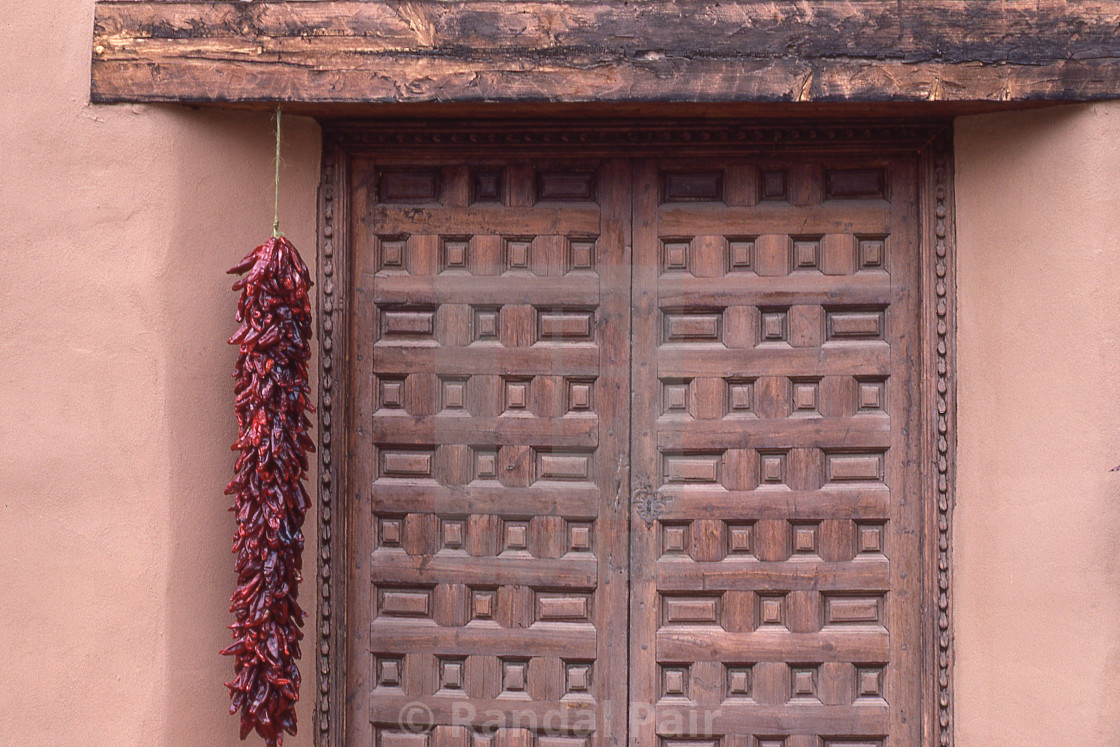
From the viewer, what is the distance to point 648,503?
2699mm

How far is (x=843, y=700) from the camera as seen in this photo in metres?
2.64

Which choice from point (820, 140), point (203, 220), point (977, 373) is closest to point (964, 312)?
→ point (977, 373)

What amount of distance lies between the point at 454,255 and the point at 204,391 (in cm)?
95

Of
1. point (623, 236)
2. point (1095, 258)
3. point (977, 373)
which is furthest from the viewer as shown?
point (623, 236)

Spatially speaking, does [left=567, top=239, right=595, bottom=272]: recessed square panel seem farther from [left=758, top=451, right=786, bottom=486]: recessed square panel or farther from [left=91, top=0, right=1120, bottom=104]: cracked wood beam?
[left=758, top=451, right=786, bottom=486]: recessed square panel

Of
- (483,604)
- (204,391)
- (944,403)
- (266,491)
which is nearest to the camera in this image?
(266,491)

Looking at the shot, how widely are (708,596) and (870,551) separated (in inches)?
22.7

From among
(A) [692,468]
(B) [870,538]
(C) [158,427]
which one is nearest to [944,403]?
(B) [870,538]

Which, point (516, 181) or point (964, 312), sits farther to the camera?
point (516, 181)

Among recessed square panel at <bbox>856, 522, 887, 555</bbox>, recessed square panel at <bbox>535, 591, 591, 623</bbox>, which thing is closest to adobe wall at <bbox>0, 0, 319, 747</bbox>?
recessed square panel at <bbox>535, 591, 591, 623</bbox>

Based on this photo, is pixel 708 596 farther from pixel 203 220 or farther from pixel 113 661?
pixel 203 220

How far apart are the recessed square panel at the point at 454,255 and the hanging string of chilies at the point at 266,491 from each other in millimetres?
539

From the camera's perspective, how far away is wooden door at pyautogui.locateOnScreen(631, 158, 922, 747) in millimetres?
2648

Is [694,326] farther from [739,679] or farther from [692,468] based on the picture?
[739,679]
